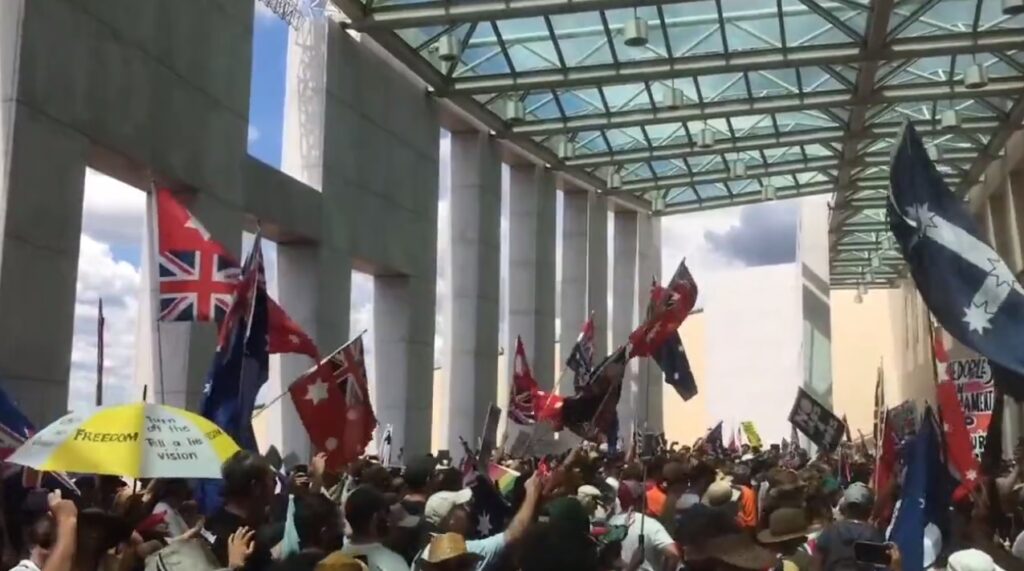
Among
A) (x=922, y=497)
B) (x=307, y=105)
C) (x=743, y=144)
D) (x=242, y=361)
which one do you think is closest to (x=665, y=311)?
(x=242, y=361)

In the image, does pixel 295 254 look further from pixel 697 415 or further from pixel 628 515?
pixel 697 415

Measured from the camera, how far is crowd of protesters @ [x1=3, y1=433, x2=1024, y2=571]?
3766 mm

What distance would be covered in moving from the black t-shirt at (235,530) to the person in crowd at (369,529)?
304mm

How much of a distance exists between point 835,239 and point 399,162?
28.0 meters

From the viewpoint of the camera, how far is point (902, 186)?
720 centimetres

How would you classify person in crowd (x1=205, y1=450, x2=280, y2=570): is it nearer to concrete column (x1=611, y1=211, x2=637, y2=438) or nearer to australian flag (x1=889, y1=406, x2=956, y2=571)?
australian flag (x1=889, y1=406, x2=956, y2=571)

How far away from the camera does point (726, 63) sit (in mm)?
21828

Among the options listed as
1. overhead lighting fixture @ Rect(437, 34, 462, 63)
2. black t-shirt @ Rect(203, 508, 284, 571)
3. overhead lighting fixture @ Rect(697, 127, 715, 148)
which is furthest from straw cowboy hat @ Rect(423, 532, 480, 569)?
overhead lighting fixture @ Rect(697, 127, 715, 148)

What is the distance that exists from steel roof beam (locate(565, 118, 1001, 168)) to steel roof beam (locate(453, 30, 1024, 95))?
6.16 m

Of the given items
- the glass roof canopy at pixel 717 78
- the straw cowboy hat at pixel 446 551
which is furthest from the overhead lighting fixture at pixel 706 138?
the straw cowboy hat at pixel 446 551

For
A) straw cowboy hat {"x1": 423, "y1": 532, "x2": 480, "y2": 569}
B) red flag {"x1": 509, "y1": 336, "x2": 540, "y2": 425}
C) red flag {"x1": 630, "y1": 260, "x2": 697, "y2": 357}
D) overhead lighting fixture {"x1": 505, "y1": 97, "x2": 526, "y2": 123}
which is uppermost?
overhead lighting fixture {"x1": 505, "y1": 97, "x2": 526, "y2": 123}

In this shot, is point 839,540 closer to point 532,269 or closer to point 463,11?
point 463,11

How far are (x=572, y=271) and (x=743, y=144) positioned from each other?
607 centimetres

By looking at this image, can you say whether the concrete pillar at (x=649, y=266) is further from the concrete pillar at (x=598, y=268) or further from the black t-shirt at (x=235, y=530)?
the black t-shirt at (x=235, y=530)
